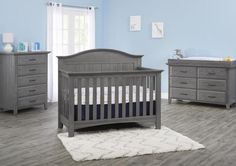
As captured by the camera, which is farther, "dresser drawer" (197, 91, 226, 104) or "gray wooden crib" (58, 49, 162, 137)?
"dresser drawer" (197, 91, 226, 104)

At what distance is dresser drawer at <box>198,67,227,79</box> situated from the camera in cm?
601

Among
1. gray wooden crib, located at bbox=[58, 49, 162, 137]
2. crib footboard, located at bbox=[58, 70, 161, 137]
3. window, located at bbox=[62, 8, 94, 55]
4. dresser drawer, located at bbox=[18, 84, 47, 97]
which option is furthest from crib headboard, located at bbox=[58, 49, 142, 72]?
window, located at bbox=[62, 8, 94, 55]

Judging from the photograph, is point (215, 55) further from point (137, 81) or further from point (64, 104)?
point (64, 104)

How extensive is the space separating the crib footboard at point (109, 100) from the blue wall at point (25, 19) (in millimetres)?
1811

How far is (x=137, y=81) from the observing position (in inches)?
178

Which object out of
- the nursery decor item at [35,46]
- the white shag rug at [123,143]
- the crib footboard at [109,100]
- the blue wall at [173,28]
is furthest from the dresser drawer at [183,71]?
the nursery decor item at [35,46]

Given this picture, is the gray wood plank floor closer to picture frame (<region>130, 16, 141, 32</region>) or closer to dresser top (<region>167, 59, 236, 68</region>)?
dresser top (<region>167, 59, 236, 68</region>)

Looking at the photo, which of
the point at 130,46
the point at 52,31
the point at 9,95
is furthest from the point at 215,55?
the point at 9,95

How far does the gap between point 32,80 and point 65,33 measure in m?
1.40

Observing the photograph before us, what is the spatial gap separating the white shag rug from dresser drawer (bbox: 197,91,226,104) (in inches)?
72.5

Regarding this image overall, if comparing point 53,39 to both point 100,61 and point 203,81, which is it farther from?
point 203,81

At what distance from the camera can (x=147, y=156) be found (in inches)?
141

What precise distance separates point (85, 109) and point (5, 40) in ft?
7.02

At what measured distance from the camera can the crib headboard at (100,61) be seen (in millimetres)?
4988
